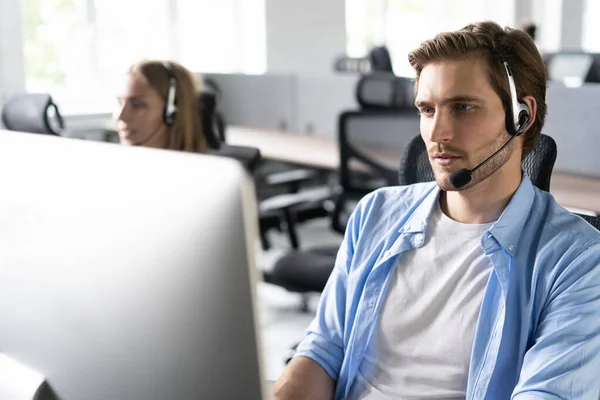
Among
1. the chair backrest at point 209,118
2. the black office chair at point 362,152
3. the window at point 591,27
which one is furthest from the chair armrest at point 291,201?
the window at point 591,27

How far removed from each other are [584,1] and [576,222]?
8.63m

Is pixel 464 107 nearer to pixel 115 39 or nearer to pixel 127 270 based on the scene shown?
pixel 127 270

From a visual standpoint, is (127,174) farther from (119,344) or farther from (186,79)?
(186,79)

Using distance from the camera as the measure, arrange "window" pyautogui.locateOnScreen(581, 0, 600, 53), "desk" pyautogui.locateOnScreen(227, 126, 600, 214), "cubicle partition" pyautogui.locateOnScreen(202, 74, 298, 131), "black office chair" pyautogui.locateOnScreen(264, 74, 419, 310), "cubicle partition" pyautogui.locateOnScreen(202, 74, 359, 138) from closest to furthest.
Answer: "desk" pyautogui.locateOnScreen(227, 126, 600, 214)
"black office chair" pyautogui.locateOnScreen(264, 74, 419, 310)
"cubicle partition" pyautogui.locateOnScreen(202, 74, 359, 138)
"cubicle partition" pyautogui.locateOnScreen(202, 74, 298, 131)
"window" pyautogui.locateOnScreen(581, 0, 600, 53)

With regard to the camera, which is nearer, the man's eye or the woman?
the man's eye

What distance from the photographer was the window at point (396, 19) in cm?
707

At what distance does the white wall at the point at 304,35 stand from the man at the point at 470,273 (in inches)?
202

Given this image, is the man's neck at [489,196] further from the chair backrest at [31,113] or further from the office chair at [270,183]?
the chair backrest at [31,113]

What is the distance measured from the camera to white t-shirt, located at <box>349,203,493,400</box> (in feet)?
3.75

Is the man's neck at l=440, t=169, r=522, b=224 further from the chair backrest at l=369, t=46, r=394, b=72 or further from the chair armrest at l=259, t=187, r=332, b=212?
the chair backrest at l=369, t=46, r=394, b=72

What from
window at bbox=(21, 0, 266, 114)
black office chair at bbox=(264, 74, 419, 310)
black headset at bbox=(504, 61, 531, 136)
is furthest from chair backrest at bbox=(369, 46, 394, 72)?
black headset at bbox=(504, 61, 531, 136)

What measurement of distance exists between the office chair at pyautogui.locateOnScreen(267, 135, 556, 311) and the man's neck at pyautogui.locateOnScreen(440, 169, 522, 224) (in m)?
0.09

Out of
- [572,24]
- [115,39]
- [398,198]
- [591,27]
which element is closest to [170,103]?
[398,198]

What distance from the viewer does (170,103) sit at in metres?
2.36
